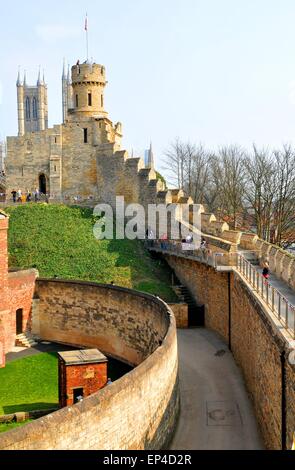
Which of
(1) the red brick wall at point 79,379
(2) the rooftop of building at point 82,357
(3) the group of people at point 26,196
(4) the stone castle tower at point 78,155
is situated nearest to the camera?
(1) the red brick wall at point 79,379

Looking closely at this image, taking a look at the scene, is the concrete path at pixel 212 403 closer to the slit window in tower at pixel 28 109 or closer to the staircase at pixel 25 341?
the staircase at pixel 25 341

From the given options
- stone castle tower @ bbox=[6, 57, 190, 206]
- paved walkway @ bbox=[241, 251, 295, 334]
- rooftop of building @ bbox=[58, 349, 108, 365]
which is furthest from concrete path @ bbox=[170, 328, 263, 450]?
stone castle tower @ bbox=[6, 57, 190, 206]

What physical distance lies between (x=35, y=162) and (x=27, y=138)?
1.93 meters

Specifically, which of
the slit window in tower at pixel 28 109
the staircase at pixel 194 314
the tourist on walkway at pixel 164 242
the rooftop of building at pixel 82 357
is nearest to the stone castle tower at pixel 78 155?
the tourist on walkway at pixel 164 242

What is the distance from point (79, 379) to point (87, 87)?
29.9 m

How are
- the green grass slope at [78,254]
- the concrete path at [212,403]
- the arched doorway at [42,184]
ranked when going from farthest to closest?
the arched doorway at [42,184]
the green grass slope at [78,254]
the concrete path at [212,403]

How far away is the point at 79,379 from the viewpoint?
1600cm

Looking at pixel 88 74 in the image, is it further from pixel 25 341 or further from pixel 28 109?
pixel 28 109

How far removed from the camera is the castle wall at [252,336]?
12.8 m

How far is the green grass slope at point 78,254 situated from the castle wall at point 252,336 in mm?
1971

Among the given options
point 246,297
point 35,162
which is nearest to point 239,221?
point 35,162

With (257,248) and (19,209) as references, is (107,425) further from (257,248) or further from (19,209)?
(19,209)

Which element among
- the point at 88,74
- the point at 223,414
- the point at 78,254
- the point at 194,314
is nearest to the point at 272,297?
the point at 223,414
